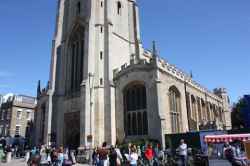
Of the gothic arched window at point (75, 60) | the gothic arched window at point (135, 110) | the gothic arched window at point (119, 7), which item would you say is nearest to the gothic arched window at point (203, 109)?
the gothic arched window at point (135, 110)

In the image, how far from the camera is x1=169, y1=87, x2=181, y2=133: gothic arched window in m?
28.6

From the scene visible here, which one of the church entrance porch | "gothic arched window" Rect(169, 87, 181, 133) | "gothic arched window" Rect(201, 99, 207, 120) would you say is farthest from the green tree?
the church entrance porch

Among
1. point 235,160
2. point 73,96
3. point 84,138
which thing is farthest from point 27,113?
point 235,160

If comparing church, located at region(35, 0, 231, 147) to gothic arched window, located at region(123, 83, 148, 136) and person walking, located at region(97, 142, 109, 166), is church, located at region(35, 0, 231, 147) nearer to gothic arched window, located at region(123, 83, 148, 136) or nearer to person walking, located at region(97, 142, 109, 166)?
gothic arched window, located at region(123, 83, 148, 136)

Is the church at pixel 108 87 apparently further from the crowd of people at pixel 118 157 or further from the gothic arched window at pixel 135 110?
the crowd of people at pixel 118 157

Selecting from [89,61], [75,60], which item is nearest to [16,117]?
[75,60]

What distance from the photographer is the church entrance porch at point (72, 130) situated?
102 ft

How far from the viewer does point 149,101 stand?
26.7 m

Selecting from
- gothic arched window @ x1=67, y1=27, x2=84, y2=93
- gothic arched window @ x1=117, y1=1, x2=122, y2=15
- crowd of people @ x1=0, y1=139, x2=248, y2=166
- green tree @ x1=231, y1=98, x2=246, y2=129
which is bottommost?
crowd of people @ x1=0, y1=139, x2=248, y2=166

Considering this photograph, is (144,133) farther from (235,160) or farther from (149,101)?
(235,160)

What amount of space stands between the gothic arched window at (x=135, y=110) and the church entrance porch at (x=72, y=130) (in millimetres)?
6446

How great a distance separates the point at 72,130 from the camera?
31.4 m

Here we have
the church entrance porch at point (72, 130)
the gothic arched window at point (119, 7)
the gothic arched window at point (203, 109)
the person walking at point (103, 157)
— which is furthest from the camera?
the gothic arched window at point (203, 109)

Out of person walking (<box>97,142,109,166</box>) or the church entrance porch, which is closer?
person walking (<box>97,142,109,166</box>)
